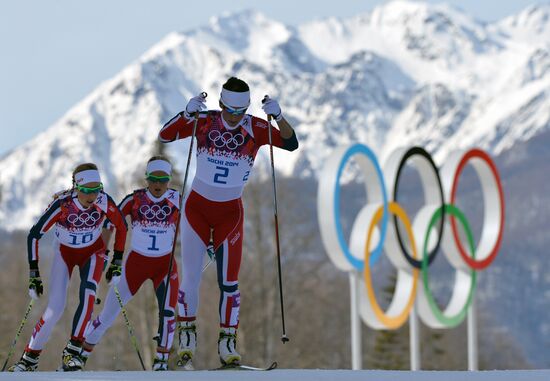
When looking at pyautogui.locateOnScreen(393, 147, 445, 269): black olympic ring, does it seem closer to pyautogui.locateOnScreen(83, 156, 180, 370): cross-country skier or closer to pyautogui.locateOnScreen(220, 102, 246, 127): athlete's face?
pyautogui.locateOnScreen(83, 156, 180, 370): cross-country skier

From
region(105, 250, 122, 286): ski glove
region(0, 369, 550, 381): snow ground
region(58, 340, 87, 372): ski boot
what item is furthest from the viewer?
region(105, 250, 122, 286): ski glove

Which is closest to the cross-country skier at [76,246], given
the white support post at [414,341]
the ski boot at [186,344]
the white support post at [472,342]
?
the ski boot at [186,344]

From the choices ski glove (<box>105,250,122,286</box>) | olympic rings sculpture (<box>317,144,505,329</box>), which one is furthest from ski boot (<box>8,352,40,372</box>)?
olympic rings sculpture (<box>317,144,505,329</box>)

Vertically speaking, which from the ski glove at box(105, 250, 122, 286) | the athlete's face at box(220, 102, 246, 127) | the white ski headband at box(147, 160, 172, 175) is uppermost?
the athlete's face at box(220, 102, 246, 127)

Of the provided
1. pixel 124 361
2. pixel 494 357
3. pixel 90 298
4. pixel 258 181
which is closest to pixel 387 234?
pixel 258 181

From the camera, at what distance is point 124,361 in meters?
57.4

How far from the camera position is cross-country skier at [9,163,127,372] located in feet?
40.7

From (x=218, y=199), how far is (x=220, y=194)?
4cm

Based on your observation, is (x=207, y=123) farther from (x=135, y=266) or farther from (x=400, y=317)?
(x=400, y=317)

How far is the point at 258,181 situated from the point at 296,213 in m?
3.36

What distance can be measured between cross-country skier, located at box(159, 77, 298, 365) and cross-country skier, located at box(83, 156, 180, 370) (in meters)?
0.97

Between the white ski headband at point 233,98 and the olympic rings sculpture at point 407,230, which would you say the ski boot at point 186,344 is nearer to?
the white ski headband at point 233,98

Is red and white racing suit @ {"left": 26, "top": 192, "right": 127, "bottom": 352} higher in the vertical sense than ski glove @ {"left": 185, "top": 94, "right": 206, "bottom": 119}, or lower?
lower

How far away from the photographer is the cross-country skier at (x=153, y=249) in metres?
12.9
